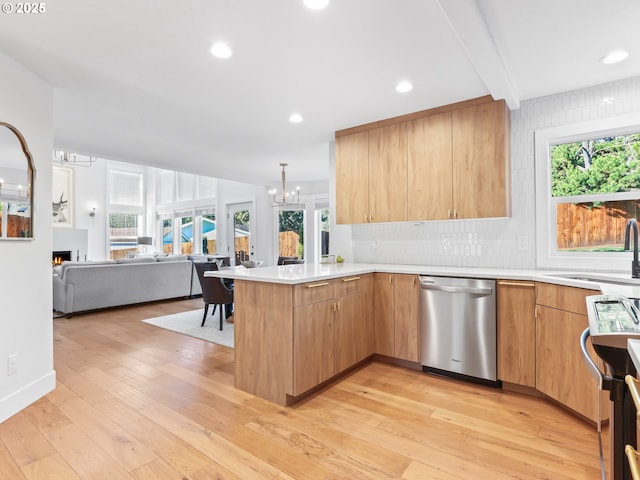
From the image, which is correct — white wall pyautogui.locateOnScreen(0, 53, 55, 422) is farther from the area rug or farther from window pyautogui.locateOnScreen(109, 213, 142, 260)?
window pyautogui.locateOnScreen(109, 213, 142, 260)

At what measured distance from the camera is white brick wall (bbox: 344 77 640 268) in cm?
274

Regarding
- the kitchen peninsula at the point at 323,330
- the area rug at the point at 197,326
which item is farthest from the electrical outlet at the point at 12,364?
the area rug at the point at 197,326

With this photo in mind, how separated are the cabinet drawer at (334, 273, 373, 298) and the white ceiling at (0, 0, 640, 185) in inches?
63.1

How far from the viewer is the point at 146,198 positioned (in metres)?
11.2

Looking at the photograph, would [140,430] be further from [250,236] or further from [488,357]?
[250,236]

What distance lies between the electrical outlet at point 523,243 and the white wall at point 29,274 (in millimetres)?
3978

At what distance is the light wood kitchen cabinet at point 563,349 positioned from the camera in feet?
7.04

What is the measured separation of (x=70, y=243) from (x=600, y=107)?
36.4 feet

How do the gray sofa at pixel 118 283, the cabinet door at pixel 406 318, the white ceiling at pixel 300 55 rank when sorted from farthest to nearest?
the gray sofa at pixel 118 283
the cabinet door at pixel 406 318
the white ceiling at pixel 300 55

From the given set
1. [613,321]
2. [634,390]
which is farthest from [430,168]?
[634,390]

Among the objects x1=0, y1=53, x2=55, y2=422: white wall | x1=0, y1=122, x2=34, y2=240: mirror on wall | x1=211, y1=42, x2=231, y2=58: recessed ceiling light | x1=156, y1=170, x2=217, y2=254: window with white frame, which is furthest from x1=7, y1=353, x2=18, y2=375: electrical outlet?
x1=156, y1=170, x2=217, y2=254: window with white frame

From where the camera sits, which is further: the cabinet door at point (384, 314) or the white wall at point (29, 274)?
the cabinet door at point (384, 314)

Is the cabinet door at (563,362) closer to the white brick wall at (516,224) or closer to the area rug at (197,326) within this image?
the white brick wall at (516,224)

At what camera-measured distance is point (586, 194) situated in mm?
2857
